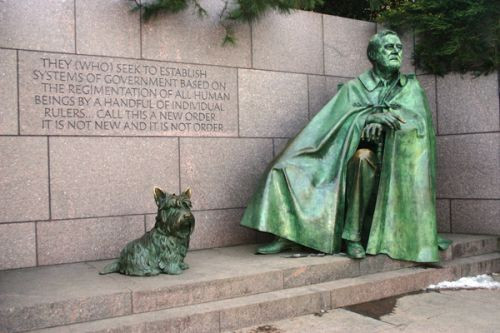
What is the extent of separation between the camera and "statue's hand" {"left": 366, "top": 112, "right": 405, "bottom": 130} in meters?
5.00

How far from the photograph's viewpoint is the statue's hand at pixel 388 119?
500 cm

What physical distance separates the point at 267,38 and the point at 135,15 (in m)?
1.69

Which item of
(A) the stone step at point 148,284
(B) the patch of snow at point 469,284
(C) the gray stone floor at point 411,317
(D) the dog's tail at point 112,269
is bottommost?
(C) the gray stone floor at point 411,317

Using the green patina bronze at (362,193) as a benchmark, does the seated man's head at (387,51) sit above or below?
above

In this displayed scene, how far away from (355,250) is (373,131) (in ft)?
3.79

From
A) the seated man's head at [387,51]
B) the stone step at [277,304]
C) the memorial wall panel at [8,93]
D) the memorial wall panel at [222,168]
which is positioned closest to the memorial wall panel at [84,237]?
the memorial wall panel at [222,168]

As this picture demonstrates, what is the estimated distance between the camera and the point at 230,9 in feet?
20.2

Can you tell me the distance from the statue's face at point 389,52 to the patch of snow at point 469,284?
2240 mm

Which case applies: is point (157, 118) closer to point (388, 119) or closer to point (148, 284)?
point (148, 284)

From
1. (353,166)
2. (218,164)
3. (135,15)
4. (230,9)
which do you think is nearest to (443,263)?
(353,166)

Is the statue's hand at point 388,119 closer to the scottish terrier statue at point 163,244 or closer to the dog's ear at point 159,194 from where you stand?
the scottish terrier statue at point 163,244

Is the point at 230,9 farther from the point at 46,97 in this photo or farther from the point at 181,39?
the point at 46,97

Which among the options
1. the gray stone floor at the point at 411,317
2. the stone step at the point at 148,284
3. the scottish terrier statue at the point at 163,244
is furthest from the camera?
the scottish terrier statue at the point at 163,244

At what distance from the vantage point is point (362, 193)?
518 centimetres
